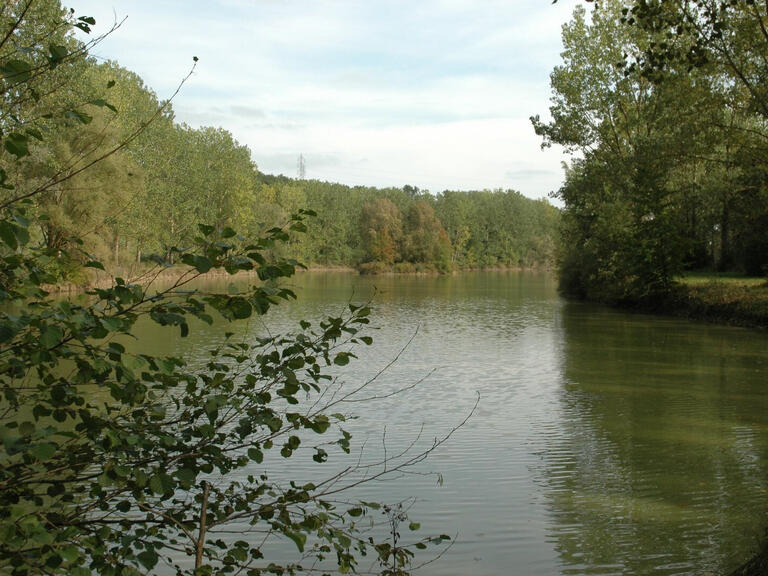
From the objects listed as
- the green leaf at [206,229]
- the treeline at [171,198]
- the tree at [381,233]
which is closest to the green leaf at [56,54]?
the treeline at [171,198]

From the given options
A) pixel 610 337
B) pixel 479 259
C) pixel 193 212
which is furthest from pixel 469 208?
pixel 610 337

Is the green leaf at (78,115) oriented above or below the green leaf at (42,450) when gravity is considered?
above

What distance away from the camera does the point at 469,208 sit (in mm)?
120750

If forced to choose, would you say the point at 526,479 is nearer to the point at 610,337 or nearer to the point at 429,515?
the point at 429,515

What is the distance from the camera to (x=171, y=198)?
53.6 meters

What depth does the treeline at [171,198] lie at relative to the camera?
363cm

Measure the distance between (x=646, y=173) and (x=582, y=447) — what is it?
22.0 m

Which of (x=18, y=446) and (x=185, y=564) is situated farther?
(x=185, y=564)

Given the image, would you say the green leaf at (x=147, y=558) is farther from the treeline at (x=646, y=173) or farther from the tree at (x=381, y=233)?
the tree at (x=381, y=233)

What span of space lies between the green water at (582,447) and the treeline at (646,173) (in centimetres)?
606

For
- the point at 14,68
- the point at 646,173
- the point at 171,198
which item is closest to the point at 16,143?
the point at 14,68

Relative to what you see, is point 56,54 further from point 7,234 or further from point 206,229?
point 206,229

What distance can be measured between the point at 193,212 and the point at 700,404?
176ft

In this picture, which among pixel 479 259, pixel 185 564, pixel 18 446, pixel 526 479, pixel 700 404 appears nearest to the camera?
pixel 18 446
